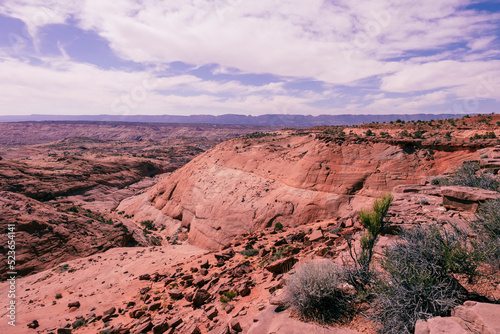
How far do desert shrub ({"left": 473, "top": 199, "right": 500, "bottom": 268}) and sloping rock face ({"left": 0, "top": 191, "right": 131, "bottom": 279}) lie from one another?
78.6ft

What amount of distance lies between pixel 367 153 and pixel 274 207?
927cm

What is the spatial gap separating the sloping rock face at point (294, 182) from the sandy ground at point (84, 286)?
628 centimetres

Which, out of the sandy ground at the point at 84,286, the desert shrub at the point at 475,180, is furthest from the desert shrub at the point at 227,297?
the desert shrub at the point at 475,180

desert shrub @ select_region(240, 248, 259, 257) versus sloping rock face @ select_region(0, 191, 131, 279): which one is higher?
desert shrub @ select_region(240, 248, 259, 257)

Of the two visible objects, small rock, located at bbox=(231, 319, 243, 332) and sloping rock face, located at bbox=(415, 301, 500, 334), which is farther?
small rock, located at bbox=(231, 319, 243, 332)

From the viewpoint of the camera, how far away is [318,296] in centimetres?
548

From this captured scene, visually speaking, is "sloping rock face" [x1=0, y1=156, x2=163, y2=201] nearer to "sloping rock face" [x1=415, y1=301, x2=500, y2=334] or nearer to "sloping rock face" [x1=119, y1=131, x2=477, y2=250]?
"sloping rock face" [x1=119, y1=131, x2=477, y2=250]

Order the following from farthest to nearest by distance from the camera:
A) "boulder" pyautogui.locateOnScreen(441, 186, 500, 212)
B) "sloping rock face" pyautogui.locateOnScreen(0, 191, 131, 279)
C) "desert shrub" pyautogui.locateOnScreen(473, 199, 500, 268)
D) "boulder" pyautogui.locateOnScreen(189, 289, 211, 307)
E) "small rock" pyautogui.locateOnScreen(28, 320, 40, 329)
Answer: "sloping rock face" pyautogui.locateOnScreen(0, 191, 131, 279) < "small rock" pyautogui.locateOnScreen(28, 320, 40, 329) < "boulder" pyautogui.locateOnScreen(189, 289, 211, 307) < "boulder" pyautogui.locateOnScreen(441, 186, 500, 212) < "desert shrub" pyautogui.locateOnScreen(473, 199, 500, 268)

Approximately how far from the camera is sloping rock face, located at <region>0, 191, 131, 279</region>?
1852 centimetres

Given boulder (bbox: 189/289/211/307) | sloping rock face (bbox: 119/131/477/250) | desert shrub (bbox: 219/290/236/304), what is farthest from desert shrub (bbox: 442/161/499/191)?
boulder (bbox: 189/289/211/307)

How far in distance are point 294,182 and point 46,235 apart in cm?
2146

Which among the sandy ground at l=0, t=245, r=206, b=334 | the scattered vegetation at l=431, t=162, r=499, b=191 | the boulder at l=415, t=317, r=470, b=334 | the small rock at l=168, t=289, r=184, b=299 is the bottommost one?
the sandy ground at l=0, t=245, r=206, b=334

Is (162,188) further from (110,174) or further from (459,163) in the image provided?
(459,163)

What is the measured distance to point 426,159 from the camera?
18.7 m
